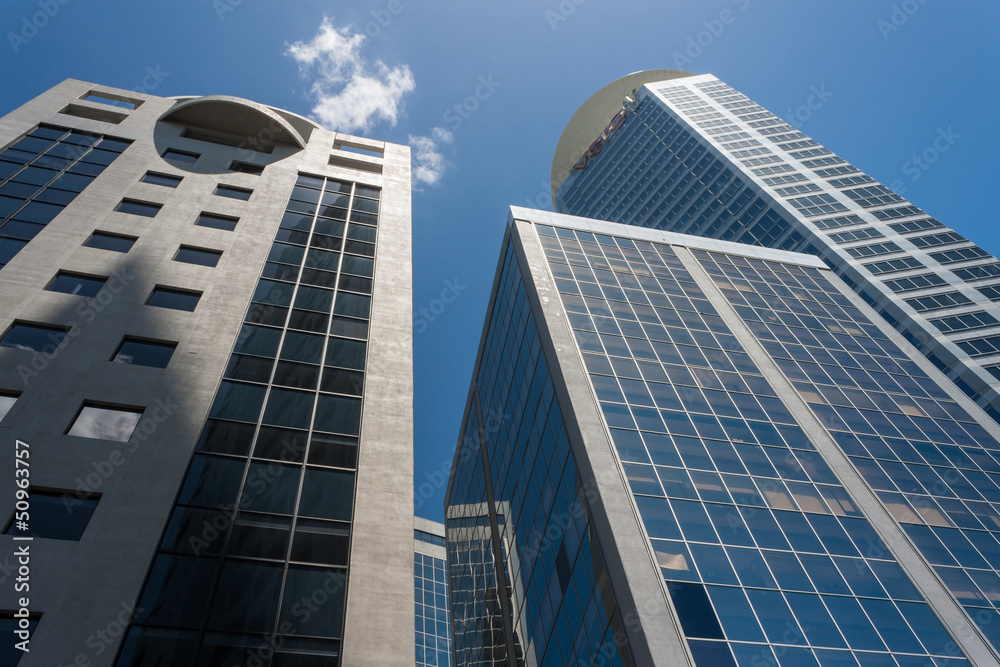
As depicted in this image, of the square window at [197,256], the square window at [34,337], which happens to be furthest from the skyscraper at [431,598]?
the square window at [34,337]

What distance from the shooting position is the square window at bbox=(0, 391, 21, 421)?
1784 cm

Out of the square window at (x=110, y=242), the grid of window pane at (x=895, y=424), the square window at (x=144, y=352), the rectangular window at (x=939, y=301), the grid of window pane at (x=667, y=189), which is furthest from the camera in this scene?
the grid of window pane at (x=667, y=189)

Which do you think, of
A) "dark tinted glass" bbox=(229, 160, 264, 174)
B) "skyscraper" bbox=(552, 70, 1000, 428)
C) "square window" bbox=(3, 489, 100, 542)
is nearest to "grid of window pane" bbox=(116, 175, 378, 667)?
"square window" bbox=(3, 489, 100, 542)

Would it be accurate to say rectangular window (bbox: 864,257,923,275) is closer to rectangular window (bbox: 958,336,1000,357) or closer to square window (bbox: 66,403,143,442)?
rectangular window (bbox: 958,336,1000,357)

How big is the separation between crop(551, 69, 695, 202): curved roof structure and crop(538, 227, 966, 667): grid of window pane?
4169 inches

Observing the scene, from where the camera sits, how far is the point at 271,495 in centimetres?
1800

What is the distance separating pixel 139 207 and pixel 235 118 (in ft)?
38.0

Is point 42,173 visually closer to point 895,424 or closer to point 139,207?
point 139,207

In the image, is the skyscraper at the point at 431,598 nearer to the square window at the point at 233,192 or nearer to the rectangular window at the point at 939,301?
the square window at the point at 233,192

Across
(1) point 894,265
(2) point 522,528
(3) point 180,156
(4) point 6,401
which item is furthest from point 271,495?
(1) point 894,265

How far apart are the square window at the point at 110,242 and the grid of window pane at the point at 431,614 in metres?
39.2

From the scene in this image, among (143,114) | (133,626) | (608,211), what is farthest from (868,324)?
(608,211)

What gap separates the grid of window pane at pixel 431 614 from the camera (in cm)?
5397

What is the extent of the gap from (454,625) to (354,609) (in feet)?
124
